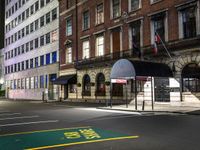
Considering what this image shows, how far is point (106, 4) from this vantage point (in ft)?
114

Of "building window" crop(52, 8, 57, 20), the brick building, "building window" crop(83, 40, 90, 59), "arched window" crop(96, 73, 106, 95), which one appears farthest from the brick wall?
"arched window" crop(96, 73, 106, 95)

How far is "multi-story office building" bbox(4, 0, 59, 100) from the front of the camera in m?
48.0

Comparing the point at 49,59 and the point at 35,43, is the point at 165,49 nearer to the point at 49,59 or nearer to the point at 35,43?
the point at 49,59

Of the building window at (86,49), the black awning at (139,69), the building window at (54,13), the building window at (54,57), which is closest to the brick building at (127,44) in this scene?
the building window at (86,49)

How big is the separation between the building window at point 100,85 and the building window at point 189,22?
12517 mm

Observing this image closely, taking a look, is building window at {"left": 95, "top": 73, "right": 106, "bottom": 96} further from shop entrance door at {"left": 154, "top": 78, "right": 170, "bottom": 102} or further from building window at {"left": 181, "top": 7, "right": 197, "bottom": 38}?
building window at {"left": 181, "top": 7, "right": 197, "bottom": 38}

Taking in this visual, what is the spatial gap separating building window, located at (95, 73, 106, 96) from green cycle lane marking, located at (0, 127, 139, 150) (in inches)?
865

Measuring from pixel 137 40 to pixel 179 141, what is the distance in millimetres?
21794

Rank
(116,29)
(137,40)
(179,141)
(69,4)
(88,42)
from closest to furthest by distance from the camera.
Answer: (179,141)
(137,40)
(116,29)
(88,42)
(69,4)

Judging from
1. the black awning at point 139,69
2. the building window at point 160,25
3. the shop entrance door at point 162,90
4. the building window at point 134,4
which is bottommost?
the shop entrance door at point 162,90

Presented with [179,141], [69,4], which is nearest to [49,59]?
[69,4]

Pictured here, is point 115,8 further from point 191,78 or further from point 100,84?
point 191,78

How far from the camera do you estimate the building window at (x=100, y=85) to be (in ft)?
112

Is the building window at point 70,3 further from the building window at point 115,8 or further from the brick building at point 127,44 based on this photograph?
the building window at point 115,8
